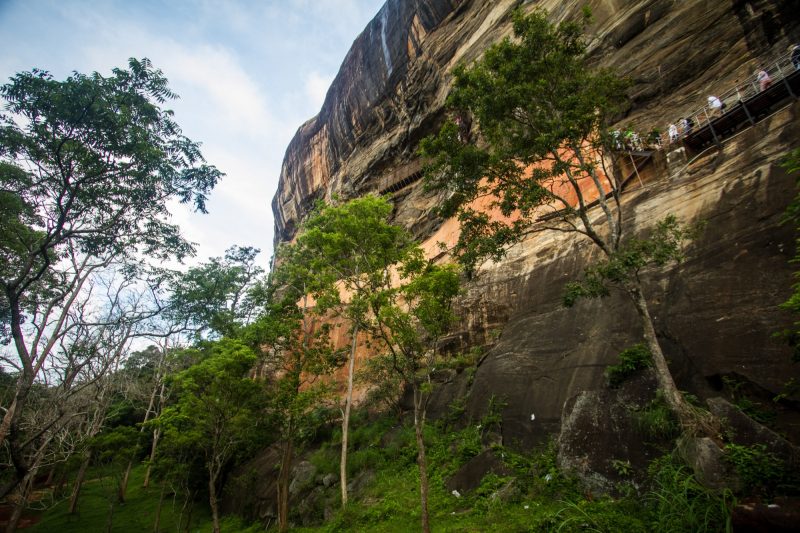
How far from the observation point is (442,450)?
38.1 feet

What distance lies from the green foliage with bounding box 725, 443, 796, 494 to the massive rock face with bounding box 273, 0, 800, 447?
1837 mm

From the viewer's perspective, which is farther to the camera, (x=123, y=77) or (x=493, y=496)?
(x=123, y=77)

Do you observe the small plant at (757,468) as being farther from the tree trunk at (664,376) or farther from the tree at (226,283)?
the tree at (226,283)

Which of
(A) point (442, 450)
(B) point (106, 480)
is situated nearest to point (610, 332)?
(A) point (442, 450)

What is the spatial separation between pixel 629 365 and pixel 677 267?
3.00 m

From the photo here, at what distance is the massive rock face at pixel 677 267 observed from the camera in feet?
23.7

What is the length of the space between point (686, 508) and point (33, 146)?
1508 centimetres

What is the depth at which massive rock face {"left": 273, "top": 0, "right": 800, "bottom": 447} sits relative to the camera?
7234mm

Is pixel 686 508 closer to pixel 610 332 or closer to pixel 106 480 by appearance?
pixel 610 332

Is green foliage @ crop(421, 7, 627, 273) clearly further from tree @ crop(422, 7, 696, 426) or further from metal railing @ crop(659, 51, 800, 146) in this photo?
metal railing @ crop(659, 51, 800, 146)

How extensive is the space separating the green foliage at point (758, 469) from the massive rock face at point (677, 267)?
1.84 metres

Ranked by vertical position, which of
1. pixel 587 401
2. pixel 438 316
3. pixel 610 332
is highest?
pixel 438 316

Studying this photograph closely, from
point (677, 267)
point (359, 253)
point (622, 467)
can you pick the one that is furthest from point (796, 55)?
point (359, 253)

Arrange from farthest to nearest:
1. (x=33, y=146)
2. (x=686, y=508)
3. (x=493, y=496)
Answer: (x=33, y=146) < (x=493, y=496) < (x=686, y=508)
